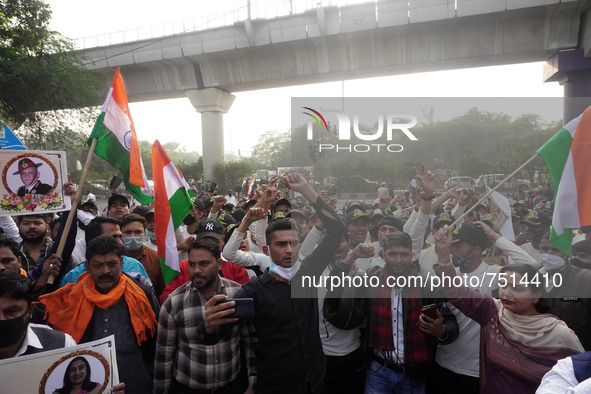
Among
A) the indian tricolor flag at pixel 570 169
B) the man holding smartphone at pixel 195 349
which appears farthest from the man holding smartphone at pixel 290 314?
the indian tricolor flag at pixel 570 169

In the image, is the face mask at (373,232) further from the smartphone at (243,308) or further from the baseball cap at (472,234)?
the smartphone at (243,308)

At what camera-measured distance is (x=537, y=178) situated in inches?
109

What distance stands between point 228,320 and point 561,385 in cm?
150

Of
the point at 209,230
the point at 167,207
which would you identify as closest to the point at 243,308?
the point at 209,230

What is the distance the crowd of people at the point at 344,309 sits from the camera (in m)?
2.32

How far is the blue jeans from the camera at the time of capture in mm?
2629

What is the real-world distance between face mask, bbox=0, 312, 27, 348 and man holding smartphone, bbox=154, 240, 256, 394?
29.7 inches

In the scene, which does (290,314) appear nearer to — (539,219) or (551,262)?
(551,262)

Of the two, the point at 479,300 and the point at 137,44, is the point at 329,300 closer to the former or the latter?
the point at 479,300

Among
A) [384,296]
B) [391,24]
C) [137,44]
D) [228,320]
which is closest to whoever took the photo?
[228,320]

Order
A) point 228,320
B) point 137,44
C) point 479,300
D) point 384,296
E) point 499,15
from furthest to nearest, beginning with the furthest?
point 137,44 < point 499,15 < point 384,296 < point 479,300 < point 228,320

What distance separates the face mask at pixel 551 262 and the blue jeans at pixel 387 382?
1309mm

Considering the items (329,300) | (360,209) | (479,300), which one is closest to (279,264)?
(329,300)

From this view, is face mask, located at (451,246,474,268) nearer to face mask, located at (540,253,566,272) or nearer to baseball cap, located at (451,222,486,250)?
baseball cap, located at (451,222,486,250)
